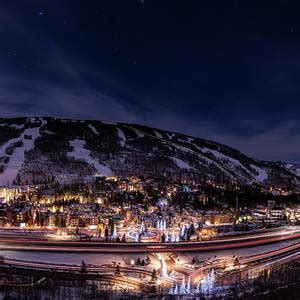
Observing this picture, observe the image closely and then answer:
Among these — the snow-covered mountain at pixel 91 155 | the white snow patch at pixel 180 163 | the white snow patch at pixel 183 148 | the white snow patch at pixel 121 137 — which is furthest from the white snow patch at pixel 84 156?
the white snow patch at pixel 183 148

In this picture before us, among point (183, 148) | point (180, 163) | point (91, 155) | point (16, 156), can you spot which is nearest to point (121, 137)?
point (183, 148)

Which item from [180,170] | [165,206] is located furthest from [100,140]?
[165,206]

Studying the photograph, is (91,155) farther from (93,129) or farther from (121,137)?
(93,129)

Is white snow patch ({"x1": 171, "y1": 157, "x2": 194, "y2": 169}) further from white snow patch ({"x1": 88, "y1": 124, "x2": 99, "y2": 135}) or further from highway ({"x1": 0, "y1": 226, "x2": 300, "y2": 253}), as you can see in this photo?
highway ({"x1": 0, "y1": 226, "x2": 300, "y2": 253})

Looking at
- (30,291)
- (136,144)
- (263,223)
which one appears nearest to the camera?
(30,291)

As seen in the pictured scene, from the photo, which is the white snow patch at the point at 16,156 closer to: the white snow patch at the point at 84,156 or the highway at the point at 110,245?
the white snow patch at the point at 84,156

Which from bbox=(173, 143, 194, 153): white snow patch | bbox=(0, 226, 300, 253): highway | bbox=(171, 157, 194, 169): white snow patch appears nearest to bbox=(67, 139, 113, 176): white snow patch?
bbox=(171, 157, 194, 169): white snow patch

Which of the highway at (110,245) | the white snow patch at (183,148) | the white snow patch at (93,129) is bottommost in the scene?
the highway at (110,245)

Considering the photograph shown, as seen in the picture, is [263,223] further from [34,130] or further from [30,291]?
[34,130]
